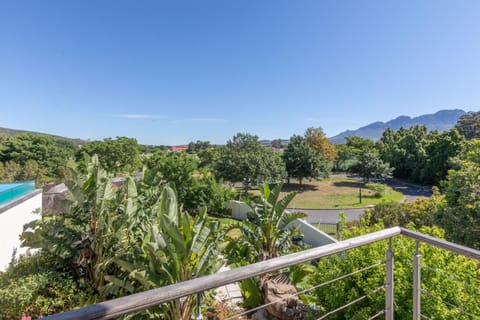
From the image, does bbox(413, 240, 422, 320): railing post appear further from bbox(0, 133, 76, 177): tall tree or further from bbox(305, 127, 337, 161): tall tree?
bbox(305, 127, 337, 161): tall tree

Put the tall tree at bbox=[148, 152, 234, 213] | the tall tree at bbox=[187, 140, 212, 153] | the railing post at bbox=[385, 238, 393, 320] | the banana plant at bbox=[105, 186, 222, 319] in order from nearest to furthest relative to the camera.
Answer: the railing post at bbox=[385, 238, 393, 320] → the banana plant at bbox=[105, 186, 222, 319] → the tall tree at bbox=[148, 152, 234, 213] → the tall tree at bbox=[187, 140, 212, 153]

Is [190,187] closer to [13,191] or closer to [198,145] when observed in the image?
[13,191]

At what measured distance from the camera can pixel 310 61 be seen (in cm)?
1423

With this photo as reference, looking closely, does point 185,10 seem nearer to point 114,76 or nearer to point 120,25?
point 120,25

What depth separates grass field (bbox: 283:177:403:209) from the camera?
21170mm

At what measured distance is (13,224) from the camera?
678cm

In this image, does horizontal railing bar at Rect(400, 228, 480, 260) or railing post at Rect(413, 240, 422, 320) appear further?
railing post at Rect(413, 240, 422, 320)

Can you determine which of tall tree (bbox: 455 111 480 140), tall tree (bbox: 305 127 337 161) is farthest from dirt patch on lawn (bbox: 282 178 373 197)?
tall tree (bbox: 455 111 480 140)

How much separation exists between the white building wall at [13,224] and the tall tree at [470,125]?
50309 millimetres

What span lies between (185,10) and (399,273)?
41.3ft

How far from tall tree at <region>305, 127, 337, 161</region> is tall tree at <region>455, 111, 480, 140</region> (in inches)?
819

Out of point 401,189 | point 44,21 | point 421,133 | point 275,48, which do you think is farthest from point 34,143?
point 421,133

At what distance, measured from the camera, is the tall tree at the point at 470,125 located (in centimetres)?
3784

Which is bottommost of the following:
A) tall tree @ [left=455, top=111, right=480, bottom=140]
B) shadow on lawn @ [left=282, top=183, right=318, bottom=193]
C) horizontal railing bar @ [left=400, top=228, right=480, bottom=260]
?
shadow on lawn @ [left=282, top=183, right=318, bottom=193]
